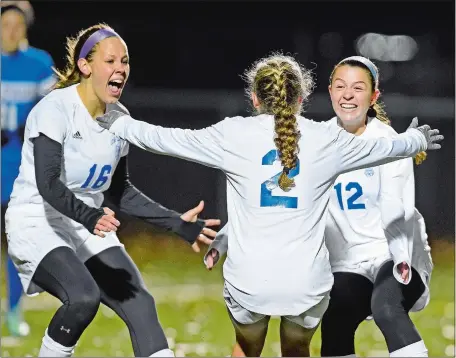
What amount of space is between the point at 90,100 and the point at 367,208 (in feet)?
4.73

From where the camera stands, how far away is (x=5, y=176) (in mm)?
8555

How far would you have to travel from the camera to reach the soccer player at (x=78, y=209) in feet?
16.8

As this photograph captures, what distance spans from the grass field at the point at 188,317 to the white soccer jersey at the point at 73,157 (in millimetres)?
1778

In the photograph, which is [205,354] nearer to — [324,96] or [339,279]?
[339,279]

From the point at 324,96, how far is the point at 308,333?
7.31 m

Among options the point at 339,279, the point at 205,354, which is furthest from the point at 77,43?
the point at 205,354

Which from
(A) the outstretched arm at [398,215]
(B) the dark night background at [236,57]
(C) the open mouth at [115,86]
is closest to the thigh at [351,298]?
(A) the outstretched arm at [398,215]

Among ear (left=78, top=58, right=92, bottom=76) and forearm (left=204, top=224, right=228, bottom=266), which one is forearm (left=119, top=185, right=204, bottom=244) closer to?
forearm (left=204, top=224, right=228, bottom=266)

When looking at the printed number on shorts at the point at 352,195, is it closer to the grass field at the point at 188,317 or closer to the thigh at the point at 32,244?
the thigh at the point at 32,244

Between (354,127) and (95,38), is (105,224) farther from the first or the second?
(354,127)

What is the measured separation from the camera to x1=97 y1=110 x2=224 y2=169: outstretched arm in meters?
4.83

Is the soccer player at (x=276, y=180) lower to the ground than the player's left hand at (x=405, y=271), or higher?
higher

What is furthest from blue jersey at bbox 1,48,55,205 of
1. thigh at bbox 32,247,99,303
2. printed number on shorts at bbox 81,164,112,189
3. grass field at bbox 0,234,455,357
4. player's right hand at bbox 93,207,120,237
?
player's right hand at bbox 93,207,120,237

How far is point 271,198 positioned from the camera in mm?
4812
